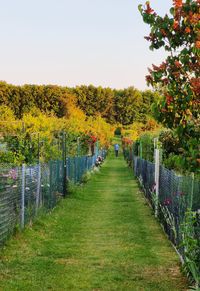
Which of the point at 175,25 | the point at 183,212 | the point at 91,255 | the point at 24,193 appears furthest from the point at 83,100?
the point at 175,25

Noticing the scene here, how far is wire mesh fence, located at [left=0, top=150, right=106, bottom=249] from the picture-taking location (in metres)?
9.23

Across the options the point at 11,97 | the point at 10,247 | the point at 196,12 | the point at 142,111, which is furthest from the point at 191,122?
the point at 142,111

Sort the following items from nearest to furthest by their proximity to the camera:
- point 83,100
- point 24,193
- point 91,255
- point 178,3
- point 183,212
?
point 178,3 → point 183,212 → point 91,255 → point 24,193 → point 83,100

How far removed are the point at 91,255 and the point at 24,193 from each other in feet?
8.38

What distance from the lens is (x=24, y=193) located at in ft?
35.4

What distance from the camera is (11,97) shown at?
84062 millimetres

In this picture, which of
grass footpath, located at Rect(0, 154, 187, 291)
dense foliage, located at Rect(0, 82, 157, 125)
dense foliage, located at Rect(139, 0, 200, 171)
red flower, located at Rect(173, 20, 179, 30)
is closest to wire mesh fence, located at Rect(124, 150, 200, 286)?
grass footpath, located at Rect(0, 154, 187, 291)

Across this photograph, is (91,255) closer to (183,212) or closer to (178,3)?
(183,212)

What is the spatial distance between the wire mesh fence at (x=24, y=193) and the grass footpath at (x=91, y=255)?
26cm

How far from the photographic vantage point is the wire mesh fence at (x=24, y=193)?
923cm

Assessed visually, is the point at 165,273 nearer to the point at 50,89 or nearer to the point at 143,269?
the point at 143,269

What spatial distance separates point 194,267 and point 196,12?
9.04 ft

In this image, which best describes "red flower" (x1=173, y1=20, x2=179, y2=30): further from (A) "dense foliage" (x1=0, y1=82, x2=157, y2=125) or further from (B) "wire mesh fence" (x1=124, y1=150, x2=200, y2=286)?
(A) "dense foliage" (x1=0, y1=82, x2=157, y2=125)

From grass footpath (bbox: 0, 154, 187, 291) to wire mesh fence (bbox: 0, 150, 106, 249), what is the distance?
0.26 m
